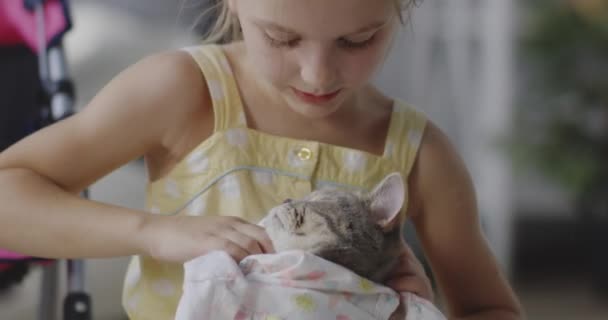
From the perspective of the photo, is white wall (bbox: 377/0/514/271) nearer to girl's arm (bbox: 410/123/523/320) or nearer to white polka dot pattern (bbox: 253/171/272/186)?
girl's arm (bbox: 410/123/523/320)

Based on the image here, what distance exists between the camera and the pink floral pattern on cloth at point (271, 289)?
721 mm

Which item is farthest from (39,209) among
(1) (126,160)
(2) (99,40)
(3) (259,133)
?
(2) (99,40)

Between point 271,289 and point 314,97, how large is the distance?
257 millimetres

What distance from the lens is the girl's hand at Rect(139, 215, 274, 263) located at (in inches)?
30.5

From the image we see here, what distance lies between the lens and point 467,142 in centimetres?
294

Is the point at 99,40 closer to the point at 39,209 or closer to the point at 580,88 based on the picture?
the point at 39,209

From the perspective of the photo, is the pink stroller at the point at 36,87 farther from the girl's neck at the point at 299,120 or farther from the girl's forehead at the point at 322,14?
the girl's forehead at the point at 322,14

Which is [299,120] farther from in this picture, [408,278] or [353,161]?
[408,278]

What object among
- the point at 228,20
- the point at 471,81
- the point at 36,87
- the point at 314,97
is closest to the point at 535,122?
the point at 471,81

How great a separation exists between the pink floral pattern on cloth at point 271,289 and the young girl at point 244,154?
6 centimetres

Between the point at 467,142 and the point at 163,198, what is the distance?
79.6 inches

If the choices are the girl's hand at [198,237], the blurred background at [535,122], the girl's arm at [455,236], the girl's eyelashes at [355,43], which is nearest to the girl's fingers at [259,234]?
the girl's hand at [198,237]

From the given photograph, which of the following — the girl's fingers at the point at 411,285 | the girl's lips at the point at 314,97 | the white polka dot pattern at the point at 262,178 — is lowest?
the girl's fingers at the point at 411,285

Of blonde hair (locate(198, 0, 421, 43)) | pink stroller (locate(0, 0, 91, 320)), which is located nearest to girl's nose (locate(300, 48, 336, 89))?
blonde hair (locate(198, 0, 421, 43))
